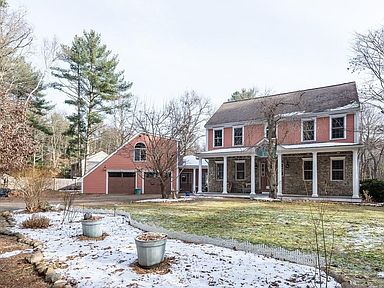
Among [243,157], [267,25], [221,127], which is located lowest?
[243,157]

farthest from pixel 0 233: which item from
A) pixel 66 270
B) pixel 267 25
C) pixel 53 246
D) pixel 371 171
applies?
pixel 371 171

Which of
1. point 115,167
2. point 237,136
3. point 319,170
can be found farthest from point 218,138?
point 115,167

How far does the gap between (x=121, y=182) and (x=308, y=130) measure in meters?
15.4

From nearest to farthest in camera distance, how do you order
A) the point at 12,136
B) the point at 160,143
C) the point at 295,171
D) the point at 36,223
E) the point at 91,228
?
the point at 91,228 → the point at 12,136 → the point at 36,223 → the point at 160,143 → the point at 295,171

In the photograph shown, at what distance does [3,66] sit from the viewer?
25.1m

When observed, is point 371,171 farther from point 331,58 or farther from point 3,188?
point 3,188

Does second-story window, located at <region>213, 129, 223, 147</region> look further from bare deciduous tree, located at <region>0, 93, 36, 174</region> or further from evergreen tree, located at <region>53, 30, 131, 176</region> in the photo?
bare deciduous tree, located at <region>0, 93, 36, 174</region>

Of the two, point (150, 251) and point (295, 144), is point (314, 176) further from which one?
point (150, 251)

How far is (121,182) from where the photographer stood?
2770 cm

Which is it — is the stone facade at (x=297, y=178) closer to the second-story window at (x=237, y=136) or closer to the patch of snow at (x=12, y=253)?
the second-story window at (x=237, y=136)

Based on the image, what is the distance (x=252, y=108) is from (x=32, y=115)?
20932mm

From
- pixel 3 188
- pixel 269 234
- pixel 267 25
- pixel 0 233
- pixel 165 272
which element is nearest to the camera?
pixel 165 272

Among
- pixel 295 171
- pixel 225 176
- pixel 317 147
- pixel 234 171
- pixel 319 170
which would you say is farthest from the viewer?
pixel 234 171

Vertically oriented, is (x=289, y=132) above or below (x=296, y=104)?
below
